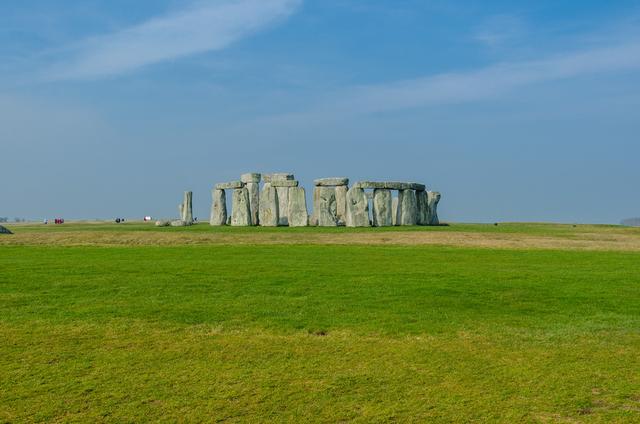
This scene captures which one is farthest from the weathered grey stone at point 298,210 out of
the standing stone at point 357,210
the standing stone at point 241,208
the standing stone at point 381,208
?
the standing stone at point 381,208

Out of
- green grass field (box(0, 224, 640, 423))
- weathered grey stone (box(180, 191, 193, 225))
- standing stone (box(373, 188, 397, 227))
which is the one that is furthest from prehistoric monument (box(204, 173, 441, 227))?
green grass field (box(0, 224, 640, 423))

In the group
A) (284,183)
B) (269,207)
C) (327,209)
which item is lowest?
(327,209)

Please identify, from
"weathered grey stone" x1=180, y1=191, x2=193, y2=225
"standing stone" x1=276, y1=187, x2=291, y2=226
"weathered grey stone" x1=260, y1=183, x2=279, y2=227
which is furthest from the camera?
"weathered grey stone" x1=180, y1=191, x2=193, y2=225

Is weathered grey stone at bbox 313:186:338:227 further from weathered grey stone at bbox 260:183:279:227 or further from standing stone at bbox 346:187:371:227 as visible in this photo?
weathered grey stone at bbox 260:183:279:227

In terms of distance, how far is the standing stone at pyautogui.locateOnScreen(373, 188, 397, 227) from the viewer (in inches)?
1389

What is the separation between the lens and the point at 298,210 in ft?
116

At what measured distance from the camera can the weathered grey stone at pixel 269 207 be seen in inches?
1411

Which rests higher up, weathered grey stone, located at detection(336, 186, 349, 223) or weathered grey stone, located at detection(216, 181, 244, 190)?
weathered grey stone, located at detection(216, 181, 244, 190)

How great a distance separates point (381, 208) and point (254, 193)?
7.47 m

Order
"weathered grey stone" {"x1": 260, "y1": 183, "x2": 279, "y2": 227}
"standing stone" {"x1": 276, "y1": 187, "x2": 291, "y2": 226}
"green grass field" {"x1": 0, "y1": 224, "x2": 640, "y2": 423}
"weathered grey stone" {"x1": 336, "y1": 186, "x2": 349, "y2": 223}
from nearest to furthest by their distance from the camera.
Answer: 1. "green grass field" {"x1": 0, "y1": 224, "x2": 640, "y2": 423}
2. "weathered grey stone" {"x1": 336, "y1": 186, "x2": 349, "y2": 223}
3. "weathered grey stone" {"x1": 260, "y1": 183, "x2": 279, "y2": 227}
4. "standing stone" {"x1": 276, "y1": 187, "x2": 291, "y2": 226}

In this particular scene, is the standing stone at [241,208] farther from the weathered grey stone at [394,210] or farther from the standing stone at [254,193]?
the weathered grey stone at [394,210]

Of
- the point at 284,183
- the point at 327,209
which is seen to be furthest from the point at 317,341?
the point at 284,183

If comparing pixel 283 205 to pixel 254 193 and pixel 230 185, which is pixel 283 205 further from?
pixel 230 185

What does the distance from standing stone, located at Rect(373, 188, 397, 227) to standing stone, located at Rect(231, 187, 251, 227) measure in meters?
7.29
